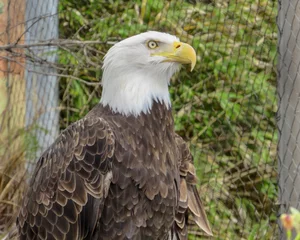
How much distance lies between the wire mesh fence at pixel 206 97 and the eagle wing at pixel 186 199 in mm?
1302

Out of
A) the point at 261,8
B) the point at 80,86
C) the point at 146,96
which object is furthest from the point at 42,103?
the point at 146,96

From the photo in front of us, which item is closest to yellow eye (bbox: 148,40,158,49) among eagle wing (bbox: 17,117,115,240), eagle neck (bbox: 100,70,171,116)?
eagle neck (bbox: 100,70,171,116)

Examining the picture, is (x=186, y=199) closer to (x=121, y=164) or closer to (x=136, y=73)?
(x=121, y=164)

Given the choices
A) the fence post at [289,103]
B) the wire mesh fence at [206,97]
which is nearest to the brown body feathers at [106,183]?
the fence post at [289,103]

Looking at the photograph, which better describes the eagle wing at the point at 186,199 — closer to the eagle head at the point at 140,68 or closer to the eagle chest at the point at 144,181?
the eagle chest at the point at 144,181

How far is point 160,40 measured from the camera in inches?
150

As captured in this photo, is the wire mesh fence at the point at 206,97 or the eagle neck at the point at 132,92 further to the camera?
the wire mesh fence at the point at 206,97

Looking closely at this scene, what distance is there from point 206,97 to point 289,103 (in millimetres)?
1685

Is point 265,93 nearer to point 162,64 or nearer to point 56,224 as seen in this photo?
point 162,64

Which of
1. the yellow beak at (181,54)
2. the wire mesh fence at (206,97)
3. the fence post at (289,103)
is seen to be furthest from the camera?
the wire mesh fence at (206,97)

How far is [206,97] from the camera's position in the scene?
19.5 ft

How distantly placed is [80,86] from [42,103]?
660mm

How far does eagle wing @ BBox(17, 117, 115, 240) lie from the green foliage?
1.84 m

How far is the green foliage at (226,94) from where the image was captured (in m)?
5.60
